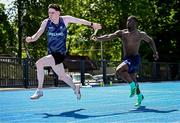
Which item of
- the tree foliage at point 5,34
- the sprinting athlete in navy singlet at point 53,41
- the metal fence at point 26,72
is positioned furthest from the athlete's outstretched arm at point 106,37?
the tree foliage at point 5,34

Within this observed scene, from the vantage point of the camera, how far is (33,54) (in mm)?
49031

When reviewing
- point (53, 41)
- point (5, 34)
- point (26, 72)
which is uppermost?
point (5, 34)

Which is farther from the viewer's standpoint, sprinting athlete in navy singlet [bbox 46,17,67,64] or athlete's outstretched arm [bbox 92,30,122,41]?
athlete's outstretched arm [bbox 92,30,122,41]

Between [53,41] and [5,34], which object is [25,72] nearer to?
[53,41]

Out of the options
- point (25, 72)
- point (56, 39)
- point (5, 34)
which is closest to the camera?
point (56, 39)

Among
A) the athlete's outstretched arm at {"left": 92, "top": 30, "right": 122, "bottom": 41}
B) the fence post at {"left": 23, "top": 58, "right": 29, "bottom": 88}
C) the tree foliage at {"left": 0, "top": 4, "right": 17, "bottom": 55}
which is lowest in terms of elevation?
the fence post at {"left": 23, "top": 58, "right": 29, "bottom": 88}

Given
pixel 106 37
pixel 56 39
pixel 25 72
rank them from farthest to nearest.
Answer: pixel 25 72 < pixel 106 37 < pixel 56 39

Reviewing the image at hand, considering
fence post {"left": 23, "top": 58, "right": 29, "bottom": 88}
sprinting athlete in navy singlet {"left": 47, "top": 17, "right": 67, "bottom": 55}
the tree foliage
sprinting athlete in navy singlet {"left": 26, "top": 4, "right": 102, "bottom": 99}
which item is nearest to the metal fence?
fence post {"left": 23, "top": 58, "right": 29, "bottom": 88}

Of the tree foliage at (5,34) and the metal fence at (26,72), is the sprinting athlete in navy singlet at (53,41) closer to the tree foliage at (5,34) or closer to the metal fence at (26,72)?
the metal fence at (26,72)

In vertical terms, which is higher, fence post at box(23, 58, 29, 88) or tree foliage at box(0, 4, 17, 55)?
tree foliage at box(0, 4, 17, 55)

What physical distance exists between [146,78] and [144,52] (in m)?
17.7

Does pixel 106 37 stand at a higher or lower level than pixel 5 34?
lower

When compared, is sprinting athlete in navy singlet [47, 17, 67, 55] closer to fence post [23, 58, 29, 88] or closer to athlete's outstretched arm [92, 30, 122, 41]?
athlete's outstretched arm [92, 30, 122, 41]

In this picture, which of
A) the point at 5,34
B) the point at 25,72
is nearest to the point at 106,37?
the point at 25,72
